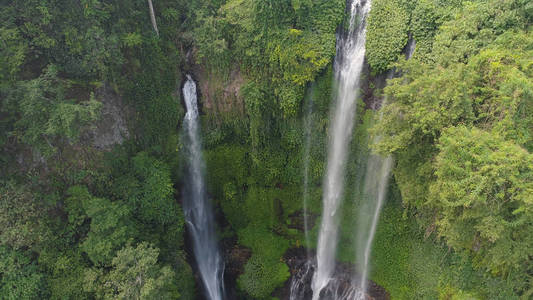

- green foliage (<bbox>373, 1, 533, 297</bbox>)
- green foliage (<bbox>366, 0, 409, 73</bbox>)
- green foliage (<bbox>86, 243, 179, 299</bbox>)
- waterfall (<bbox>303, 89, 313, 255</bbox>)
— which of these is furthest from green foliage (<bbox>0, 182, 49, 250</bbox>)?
green foliage (<bbox>366, 0, 409, 73</bbox>)

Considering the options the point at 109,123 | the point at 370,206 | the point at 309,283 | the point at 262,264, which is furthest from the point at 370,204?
the point at 109,123

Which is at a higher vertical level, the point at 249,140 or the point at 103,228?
the point at 249,140

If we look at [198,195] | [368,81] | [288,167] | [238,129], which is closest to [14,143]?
[198,195]

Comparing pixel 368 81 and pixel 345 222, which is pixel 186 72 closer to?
pixel 368 81

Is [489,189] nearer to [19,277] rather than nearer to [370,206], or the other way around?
[370,206]

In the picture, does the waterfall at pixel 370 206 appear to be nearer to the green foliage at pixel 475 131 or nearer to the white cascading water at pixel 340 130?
the white cascading water at pixel 340 130

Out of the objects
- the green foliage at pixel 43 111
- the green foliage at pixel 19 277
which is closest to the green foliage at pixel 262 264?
the green foliage at pixel 19 277
